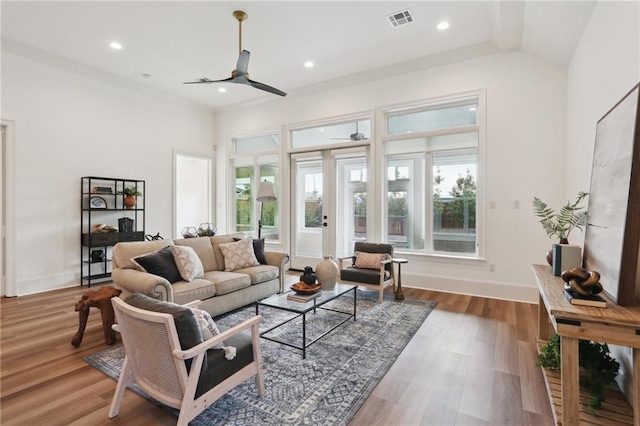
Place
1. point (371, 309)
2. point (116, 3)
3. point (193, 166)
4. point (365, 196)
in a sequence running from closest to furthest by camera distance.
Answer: point (116, 3)
point (371, 309)
point (365, 196)
point (193, 166)

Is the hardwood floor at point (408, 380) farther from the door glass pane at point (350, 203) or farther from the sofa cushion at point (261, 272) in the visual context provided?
the door glass pane at point (350, 203)

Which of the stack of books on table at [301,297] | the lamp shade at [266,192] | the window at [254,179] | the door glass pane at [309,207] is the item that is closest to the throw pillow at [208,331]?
the stack of books on table at [301,297]

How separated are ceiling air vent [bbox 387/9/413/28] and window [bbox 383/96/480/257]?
139 cm

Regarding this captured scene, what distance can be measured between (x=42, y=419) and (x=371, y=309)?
306 centimetres

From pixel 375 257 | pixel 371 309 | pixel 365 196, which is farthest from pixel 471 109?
pixel 371 309

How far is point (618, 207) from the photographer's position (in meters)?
1.84

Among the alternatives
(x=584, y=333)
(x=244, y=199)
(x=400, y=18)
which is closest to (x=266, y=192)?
(x=244, y=199)

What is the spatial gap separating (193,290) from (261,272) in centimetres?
99

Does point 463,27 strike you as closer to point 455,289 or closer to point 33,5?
point 455,289

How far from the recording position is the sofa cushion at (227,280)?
11.5 ft

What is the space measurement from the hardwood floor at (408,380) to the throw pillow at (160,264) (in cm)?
77

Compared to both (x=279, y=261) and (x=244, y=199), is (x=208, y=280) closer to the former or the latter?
(x=279, y=261)

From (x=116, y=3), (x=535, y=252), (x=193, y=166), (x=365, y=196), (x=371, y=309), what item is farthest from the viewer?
(x=193, y=166)

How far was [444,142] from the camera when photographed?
484 centimetres
